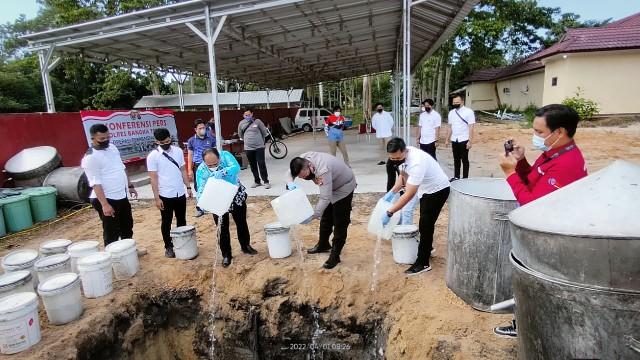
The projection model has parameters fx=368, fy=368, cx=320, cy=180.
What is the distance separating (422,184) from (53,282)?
3497mm

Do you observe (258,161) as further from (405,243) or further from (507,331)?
(507,331)

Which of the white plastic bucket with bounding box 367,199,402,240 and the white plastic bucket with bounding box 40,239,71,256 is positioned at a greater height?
the white plastic bucket with bounding box 367,199,402,240

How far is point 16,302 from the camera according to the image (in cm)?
292

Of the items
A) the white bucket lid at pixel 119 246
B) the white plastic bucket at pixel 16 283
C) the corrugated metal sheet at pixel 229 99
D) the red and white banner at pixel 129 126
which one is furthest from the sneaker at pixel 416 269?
the corrugated metal sheet at pixel 229 99

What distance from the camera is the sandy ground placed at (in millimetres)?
2928

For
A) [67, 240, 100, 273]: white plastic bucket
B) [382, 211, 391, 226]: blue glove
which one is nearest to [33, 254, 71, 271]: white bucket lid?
[67, 240, 100, 273]: white plastic bucket

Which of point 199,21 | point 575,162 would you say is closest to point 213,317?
point 575,162

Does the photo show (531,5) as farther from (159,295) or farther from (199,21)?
(159,295)

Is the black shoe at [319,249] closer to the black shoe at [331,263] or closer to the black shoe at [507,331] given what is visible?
the black shoe at [331,263]

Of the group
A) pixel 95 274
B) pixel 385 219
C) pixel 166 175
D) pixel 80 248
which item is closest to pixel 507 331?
pixel 385 219

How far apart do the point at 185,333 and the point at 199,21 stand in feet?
17.6

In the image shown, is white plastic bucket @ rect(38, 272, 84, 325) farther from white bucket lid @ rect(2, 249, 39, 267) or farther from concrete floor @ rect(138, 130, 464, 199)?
concrete floor @ rect(138, 130, 464, 199)

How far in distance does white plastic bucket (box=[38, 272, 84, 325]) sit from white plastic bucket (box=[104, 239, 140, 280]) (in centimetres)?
64

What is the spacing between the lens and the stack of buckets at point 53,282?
291cm
